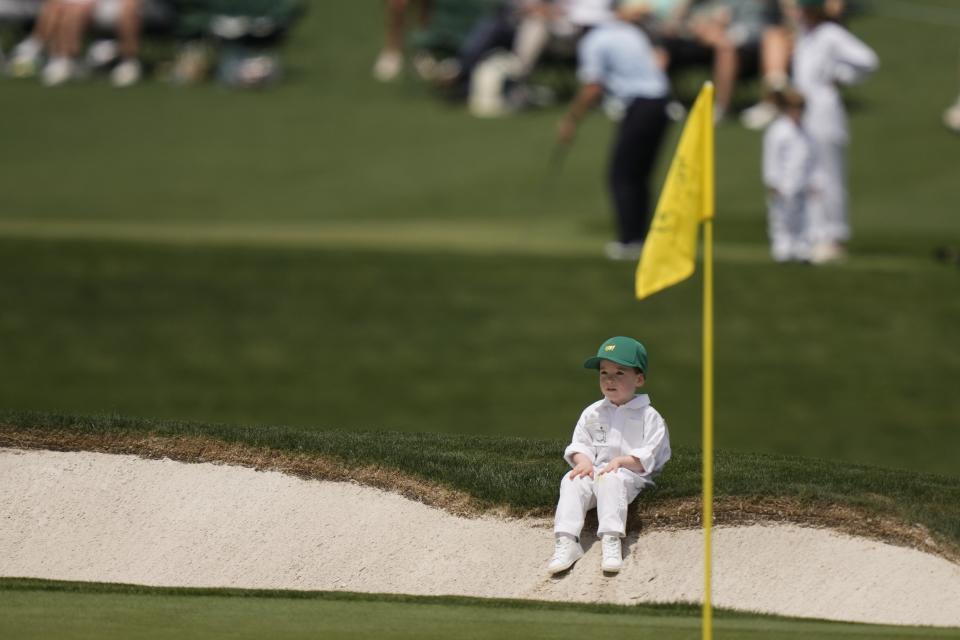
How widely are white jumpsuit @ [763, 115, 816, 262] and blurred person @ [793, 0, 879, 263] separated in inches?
7.3

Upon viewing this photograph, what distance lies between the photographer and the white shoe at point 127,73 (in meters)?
24.6

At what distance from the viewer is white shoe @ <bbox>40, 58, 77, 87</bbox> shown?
24.6m

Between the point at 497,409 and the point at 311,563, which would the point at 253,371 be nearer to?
the point at 497,409

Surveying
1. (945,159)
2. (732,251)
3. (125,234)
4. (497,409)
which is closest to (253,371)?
(497,409)

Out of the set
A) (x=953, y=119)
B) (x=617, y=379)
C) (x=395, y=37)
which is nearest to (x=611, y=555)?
(x=617, y=379)

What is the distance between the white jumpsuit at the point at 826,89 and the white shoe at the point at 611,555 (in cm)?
805

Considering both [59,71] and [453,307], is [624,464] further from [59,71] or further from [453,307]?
[59,71]

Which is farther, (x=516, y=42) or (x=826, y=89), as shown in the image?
(x=516, y=42)

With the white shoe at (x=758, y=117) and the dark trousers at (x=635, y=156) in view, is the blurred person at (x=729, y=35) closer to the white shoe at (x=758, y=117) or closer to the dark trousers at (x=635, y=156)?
the white shoe at (x=758, y=117)

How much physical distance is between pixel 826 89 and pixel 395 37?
10.6 metres

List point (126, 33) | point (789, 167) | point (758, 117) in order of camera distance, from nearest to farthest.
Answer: point (789, 167) < point (758, 117) < point (126, 33)

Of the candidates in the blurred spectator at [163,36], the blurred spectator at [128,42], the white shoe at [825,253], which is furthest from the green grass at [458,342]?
the blurred spectator at [163,36]

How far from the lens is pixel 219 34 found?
2419cm

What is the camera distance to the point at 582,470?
24.5 feet
